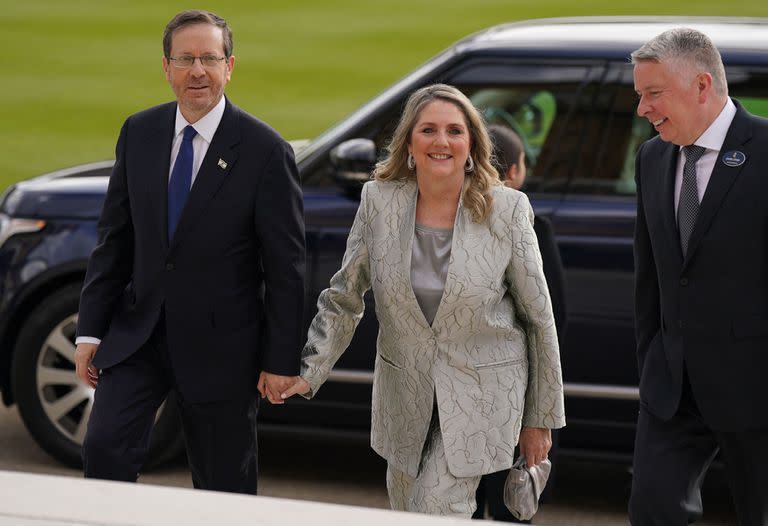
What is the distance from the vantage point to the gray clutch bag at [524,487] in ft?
14.7

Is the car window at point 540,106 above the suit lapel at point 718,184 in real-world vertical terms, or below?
below

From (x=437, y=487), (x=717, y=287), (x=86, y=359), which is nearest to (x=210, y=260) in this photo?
(x=86, y=359)

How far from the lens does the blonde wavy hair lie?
4.34 m

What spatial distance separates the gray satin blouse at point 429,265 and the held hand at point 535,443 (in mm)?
480

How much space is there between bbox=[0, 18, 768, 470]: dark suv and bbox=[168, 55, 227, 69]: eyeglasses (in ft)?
5.27

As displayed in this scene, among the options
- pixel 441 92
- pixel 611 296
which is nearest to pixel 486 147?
pixel 441 92

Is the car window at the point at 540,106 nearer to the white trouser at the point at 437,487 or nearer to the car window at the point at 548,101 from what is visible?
the car window at the point at 548,101

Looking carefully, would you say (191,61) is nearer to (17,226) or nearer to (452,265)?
(452,265)

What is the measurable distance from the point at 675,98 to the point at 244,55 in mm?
12046

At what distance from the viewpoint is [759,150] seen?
13.7 ft

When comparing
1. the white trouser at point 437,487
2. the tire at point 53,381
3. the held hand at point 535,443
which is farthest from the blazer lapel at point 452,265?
the tire at point 53,381

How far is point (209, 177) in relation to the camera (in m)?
4.59

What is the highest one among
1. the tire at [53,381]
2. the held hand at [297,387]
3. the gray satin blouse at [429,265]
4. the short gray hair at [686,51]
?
the short gray hair at [686,51]

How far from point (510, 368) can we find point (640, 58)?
952 mm
